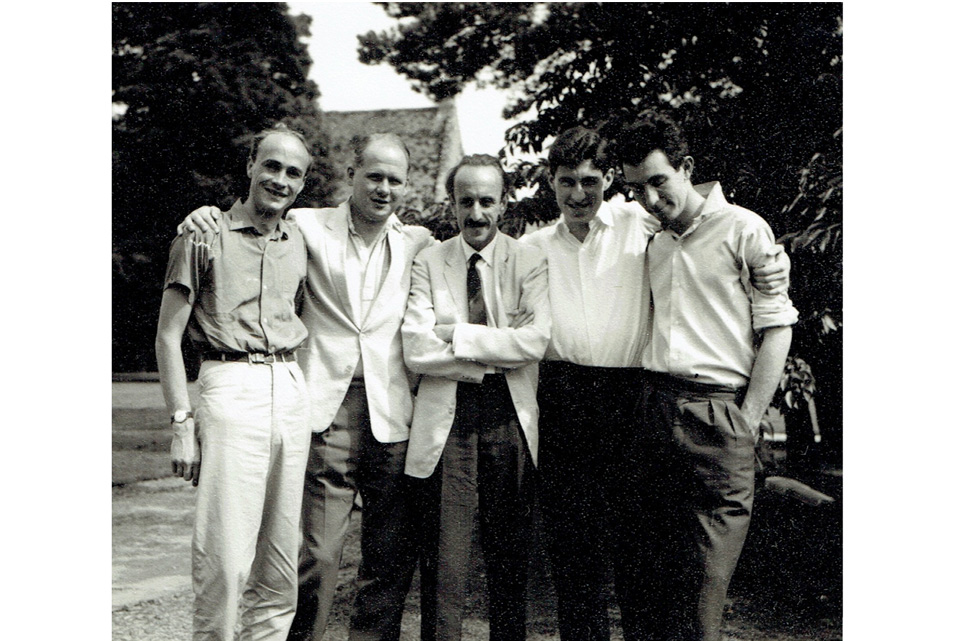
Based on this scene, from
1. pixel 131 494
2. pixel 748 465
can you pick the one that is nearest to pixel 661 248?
pixel 748 465

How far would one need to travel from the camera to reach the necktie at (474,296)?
3328 mm

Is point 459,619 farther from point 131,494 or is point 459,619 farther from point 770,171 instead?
point 131,494

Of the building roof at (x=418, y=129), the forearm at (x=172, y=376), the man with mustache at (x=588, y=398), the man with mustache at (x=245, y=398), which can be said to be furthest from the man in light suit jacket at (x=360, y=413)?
the building roof at (x=418, y=129)

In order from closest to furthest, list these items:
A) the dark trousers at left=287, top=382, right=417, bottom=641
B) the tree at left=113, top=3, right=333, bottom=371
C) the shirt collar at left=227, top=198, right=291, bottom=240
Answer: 1. the shirt collar at left=227, top=198, right=291, bottom=240
2. the dark trousers at left=287, top=382, right=417, bottom=641
3. the tree at left=113, top=3, right=333, bottom=371

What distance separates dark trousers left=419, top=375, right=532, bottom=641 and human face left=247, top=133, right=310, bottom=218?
3.27 ft

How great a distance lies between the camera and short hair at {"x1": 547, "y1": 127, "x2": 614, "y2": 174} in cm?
331

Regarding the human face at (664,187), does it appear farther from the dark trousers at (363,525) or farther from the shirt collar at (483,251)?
the dark trousers at (363,525)

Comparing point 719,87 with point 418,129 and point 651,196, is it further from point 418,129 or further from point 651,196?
point 418,129

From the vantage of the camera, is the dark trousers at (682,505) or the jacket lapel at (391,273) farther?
the jacket lapel at (391,273)

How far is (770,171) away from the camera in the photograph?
4754 mm

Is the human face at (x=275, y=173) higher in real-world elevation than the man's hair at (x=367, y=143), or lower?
lower

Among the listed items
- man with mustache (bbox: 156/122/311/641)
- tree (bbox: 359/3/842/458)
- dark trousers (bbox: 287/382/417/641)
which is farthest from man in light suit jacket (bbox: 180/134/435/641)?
tree (bbox: 359/3/842/458)

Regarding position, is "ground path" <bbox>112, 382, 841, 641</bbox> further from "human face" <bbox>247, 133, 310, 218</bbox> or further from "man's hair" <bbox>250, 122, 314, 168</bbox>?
"man's hair" <bbox>250, 122, 314, 168</bbox>
